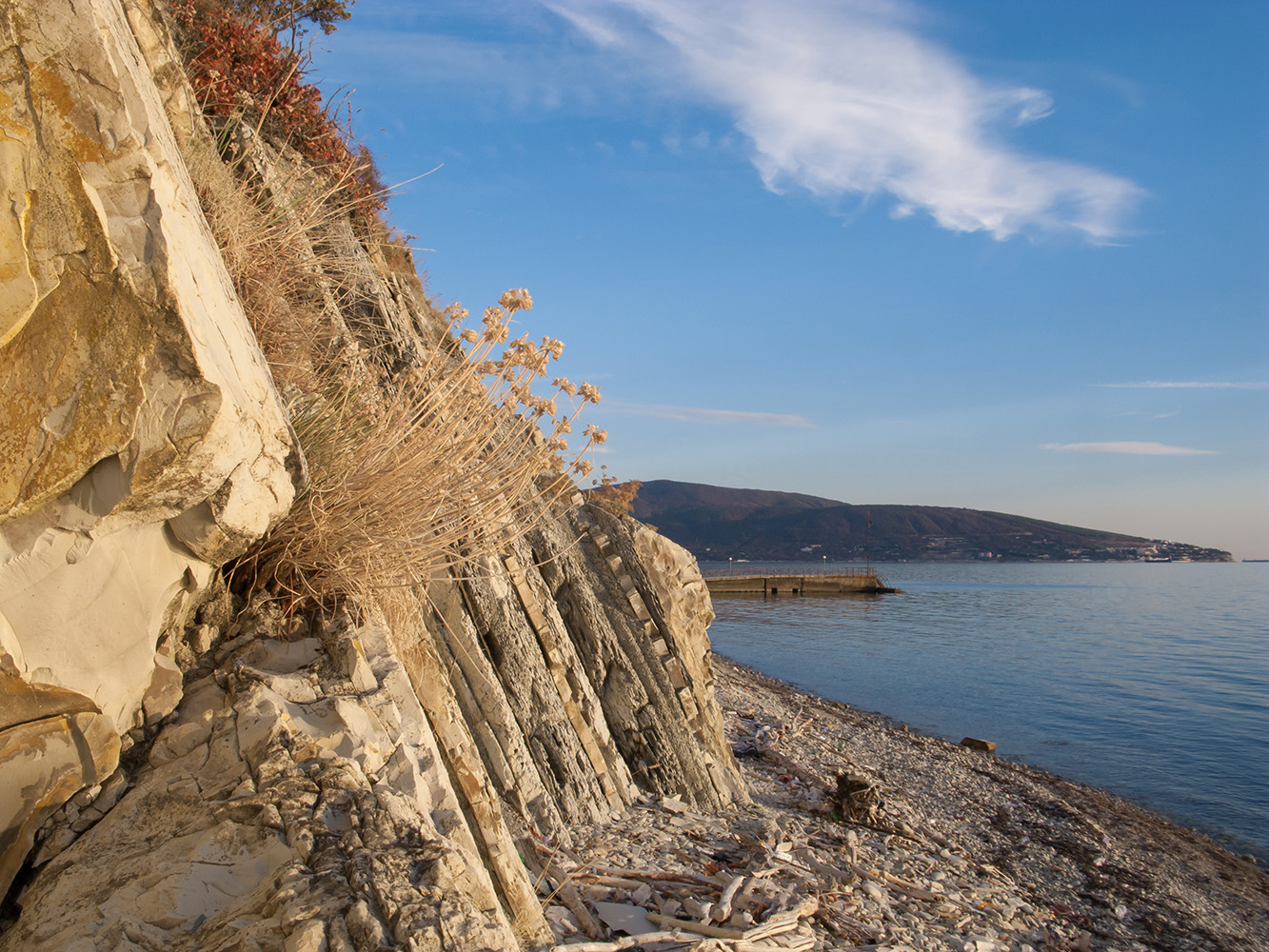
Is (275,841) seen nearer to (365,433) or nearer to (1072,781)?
(365,433)

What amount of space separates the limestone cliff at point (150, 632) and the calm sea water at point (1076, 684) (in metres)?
17.8

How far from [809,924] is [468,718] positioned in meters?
2.91

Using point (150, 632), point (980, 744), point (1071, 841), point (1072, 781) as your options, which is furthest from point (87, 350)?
point (980, 744)

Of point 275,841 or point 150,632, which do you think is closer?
point 275,841

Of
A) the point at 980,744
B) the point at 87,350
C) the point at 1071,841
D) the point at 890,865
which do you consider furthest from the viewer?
the point at 980,744

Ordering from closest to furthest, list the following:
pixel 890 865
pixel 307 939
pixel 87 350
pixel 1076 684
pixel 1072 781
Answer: pixel 307 939, pixel 87 350, pixel 890 865, pixel 1072 781, pixel 1076 684

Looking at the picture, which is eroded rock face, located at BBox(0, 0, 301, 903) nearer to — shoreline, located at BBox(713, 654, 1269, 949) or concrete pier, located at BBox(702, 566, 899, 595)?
shoreline, located at BBox(713, 654, 1269, 949)

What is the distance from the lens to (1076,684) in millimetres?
29469

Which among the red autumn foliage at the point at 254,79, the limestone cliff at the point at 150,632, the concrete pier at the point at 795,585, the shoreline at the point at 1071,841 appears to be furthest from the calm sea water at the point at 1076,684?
the red autumn foliage at the point at 254,79

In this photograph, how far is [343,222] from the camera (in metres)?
8.14

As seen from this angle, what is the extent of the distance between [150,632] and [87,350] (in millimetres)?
1106

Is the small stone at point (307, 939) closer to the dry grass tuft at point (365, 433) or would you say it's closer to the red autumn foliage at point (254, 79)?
the dry grass tuft at point (365, 433)

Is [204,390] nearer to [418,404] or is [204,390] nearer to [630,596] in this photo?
[418,404]

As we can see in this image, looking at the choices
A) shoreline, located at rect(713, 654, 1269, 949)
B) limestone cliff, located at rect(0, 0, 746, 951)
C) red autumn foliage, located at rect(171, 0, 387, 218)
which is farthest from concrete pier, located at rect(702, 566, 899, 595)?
limestone cliff, located at rect(0, 0, 746, 951)
